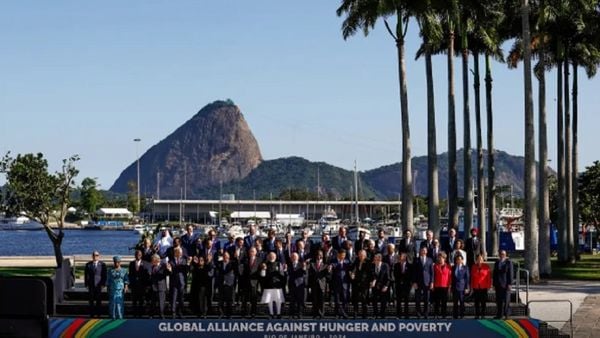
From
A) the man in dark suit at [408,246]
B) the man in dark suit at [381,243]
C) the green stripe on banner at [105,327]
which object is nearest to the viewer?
the green stripe on banner at [105,327]

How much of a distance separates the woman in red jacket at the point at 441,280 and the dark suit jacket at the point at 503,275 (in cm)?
108

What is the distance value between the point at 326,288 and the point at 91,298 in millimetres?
5674

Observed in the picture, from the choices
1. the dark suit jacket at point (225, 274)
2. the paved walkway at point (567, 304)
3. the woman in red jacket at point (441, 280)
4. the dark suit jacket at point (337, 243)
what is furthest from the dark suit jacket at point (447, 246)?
the dark suit jacket at point (225, 274)

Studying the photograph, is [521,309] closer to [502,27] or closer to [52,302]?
[52,302]

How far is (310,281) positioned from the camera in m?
25.7

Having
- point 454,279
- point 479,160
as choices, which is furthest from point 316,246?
point 479,160

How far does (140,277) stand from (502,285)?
8.59 meters

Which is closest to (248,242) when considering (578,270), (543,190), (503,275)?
(503,275)

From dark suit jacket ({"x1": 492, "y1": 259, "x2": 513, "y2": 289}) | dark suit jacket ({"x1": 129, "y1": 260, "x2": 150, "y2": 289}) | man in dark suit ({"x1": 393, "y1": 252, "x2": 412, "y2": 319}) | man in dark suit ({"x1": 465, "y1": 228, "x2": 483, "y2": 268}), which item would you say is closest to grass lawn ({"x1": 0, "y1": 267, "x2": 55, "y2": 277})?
dark suit jacket ({"x1": 129, "y1": 260, "x2": 150, "y2": 289})

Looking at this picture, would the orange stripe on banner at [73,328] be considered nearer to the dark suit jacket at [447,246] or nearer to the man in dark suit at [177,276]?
the man in dark suit at [177,276]

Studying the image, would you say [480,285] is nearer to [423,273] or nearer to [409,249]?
[423,273]

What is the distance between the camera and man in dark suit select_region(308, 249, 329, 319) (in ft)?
84.2

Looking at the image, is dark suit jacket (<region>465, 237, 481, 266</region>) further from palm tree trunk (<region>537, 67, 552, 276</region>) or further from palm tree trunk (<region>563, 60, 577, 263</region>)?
palm tree trunk (<region>563, 60, 577, 263</region>)

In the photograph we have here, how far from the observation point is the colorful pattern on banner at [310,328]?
78.9 ft
